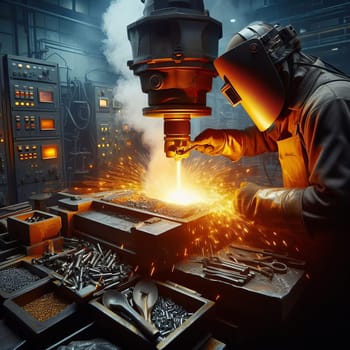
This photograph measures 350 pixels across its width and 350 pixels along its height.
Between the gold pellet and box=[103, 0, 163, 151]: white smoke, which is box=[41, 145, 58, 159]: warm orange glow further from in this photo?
the gold pellet

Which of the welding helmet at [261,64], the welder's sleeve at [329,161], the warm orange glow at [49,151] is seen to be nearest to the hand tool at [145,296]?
the welder's sleeve at [329,161]

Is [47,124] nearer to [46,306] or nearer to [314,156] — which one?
[46,306]

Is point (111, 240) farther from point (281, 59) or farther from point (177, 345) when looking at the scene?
point (281, 59)

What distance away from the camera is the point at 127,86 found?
579cm

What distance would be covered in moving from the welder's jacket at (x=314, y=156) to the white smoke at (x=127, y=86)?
161 inches

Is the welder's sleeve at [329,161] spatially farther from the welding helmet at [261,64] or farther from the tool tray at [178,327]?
the tool tray at [178,327]

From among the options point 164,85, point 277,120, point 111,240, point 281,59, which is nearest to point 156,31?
point 164,85

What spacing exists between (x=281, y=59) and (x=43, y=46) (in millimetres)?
5437

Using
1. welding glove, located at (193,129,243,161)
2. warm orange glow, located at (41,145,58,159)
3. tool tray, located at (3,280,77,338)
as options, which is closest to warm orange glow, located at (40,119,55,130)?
warm orange glow, located at (41,145,58,159)

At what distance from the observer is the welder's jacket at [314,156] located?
1125 mm

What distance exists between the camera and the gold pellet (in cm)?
137

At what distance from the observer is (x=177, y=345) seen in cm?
114

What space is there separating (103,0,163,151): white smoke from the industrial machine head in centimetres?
363

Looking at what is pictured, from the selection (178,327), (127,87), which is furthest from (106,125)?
(178,327)
